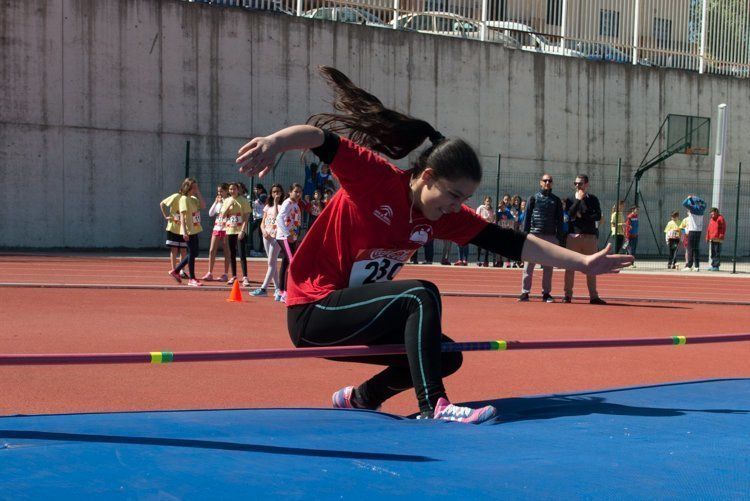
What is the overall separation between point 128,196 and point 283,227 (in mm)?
11477

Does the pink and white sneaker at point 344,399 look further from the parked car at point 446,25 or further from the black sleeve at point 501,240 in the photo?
the parked car at point 446,25

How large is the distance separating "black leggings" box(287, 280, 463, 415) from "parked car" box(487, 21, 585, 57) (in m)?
24.7

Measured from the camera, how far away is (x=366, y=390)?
4.75 metres

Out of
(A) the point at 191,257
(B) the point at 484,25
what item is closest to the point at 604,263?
(A) the point at 191,257

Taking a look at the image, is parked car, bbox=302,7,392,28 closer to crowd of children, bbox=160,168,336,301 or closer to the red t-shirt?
crowd of children, bbox=160,168,336,301

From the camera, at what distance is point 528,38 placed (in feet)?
94.4

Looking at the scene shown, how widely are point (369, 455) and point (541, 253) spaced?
1.66 metres

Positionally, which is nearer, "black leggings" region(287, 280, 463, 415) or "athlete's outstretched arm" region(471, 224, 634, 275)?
"black leggings" region(287, 280, 463, 415)

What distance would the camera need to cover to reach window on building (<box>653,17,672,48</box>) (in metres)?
30.7

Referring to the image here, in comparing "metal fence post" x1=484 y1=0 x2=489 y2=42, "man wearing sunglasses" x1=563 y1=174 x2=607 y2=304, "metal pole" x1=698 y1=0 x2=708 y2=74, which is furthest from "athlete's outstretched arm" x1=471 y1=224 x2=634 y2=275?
"metal pole" x1=698 y1=0 x2=708 y2=74

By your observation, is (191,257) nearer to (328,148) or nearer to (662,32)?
(328,148)

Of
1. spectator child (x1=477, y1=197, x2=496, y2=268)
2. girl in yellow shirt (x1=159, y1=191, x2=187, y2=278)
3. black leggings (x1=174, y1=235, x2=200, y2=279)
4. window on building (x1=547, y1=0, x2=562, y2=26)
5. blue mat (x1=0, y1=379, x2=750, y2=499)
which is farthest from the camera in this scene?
window on building (x1=547, y1=0, x2=562, y2=26)

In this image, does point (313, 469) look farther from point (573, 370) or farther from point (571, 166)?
point (571, 166)

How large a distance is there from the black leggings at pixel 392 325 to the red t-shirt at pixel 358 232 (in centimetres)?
10
